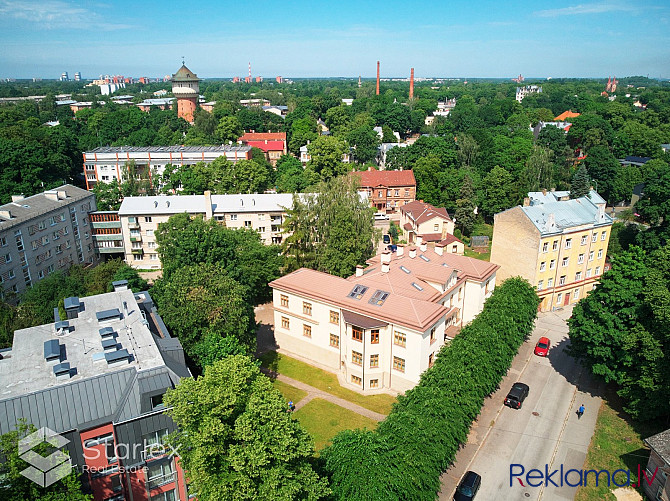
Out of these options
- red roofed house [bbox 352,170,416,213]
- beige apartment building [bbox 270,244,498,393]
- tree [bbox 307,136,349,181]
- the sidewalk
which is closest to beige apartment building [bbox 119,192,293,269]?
beige apartment building [bbox 270,244,498,393]

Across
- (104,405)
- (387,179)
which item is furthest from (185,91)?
(104,405)

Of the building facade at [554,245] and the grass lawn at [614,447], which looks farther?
the building facade at [554,245]

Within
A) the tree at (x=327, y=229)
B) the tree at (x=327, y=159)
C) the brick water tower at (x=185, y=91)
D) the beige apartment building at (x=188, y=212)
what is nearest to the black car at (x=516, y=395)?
the tree at (x=327, y=229)

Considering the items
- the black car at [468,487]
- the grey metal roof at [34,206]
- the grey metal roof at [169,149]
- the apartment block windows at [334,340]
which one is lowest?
the black car at [468,487]

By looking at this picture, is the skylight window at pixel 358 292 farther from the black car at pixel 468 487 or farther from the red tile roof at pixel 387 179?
the red tile roof at pixel 387 179

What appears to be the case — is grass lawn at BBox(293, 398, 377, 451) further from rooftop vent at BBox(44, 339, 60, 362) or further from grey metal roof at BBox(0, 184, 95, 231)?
grey metal roof at BBox(0, 184, 95, 231)

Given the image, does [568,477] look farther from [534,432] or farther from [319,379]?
[319,379]
